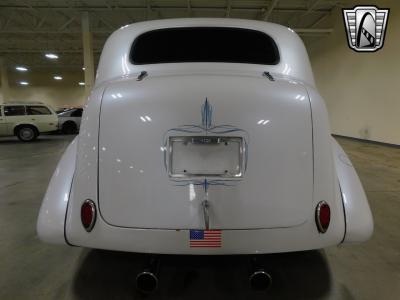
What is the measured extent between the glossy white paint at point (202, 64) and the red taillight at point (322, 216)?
100 centimetres

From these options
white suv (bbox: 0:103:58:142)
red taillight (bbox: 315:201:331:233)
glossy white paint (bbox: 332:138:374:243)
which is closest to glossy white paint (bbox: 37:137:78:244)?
red taillight (bbox: 315:201:331:233)

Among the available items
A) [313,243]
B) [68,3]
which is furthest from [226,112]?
[68,3]

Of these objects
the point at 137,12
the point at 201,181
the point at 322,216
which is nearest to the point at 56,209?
the point at 201,181

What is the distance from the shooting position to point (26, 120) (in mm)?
11578

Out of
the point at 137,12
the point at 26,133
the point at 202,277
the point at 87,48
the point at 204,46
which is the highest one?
the point at 137,12

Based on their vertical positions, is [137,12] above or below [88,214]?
above

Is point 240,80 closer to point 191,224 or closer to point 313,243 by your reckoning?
point 191,224

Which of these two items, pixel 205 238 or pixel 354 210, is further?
pixel 354 210

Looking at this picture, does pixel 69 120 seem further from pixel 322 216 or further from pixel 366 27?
pixel 322 216

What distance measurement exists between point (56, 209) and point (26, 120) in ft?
38.2

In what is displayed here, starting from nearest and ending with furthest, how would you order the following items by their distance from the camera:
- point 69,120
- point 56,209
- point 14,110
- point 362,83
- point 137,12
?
point 56,209 < point 362,83 < point 14,110 < point 137,12 < point 69,120

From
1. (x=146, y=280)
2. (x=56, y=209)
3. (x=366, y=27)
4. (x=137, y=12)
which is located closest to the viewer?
(x=146, y=280)

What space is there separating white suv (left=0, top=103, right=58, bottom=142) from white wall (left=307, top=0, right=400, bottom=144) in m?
12.0

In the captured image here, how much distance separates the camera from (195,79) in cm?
170
